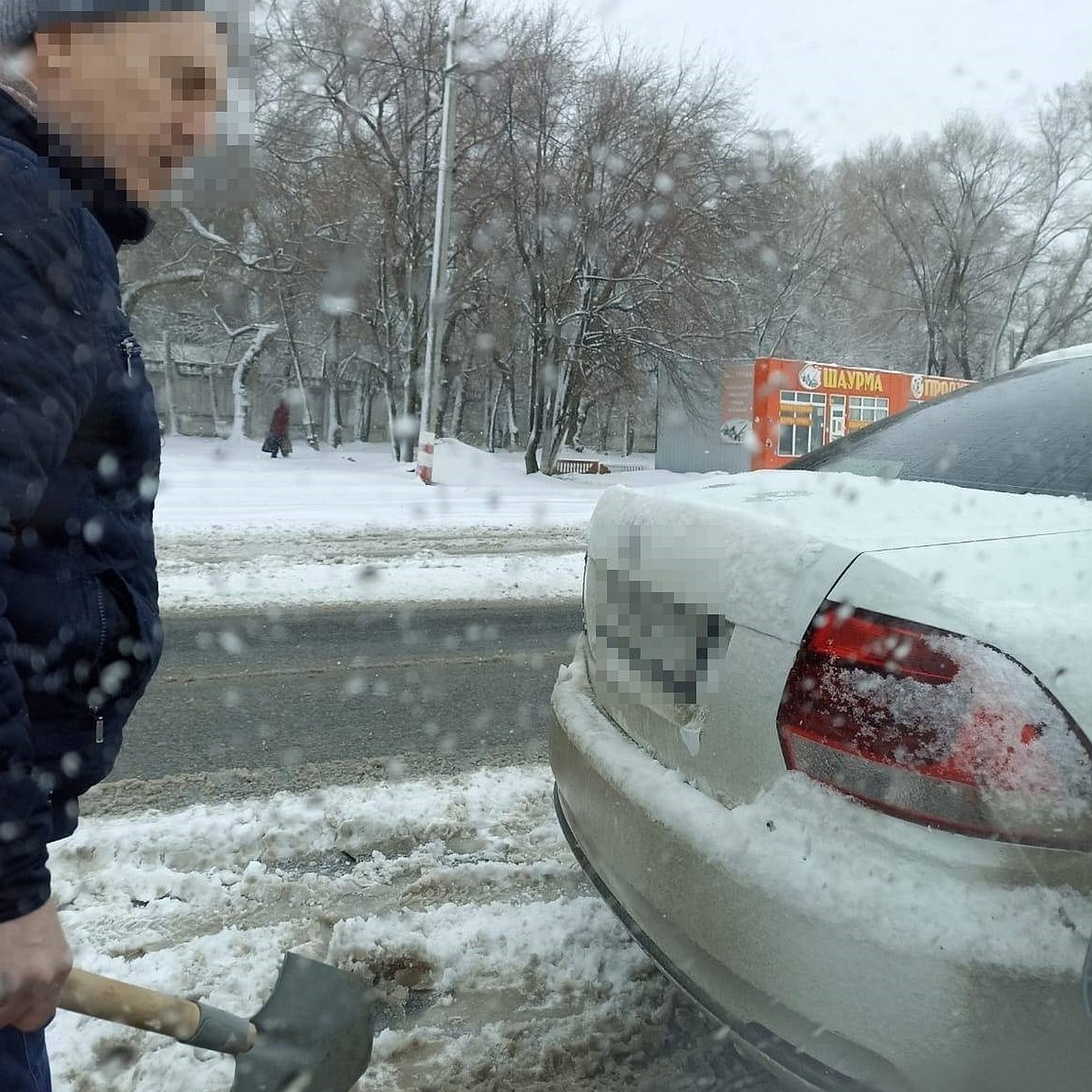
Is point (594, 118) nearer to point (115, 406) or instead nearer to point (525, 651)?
point (525, 651)

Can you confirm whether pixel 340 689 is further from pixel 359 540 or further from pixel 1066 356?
pixel 359 540

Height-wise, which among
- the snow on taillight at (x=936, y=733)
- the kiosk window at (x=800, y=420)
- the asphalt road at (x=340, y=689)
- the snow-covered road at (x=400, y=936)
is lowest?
the snow-covered road at (x=400, y=936)

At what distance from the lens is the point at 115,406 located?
1.13 metres

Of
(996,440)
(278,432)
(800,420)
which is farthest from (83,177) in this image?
(278,432)

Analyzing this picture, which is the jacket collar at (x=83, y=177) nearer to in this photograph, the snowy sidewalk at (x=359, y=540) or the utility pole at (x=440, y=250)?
the snowy sidewalk at (x=359, y=540)

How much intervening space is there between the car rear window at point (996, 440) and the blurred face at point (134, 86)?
174 cm

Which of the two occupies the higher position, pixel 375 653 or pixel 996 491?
pixel 996 491

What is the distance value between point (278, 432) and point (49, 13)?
2494cm

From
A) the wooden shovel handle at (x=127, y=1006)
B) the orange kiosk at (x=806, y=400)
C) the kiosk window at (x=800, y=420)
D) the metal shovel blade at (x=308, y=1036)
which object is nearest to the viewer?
the wooden shovel handle at (x=127, y=1006)

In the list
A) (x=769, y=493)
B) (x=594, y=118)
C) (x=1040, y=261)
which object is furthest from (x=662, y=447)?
(x=769, y=493)

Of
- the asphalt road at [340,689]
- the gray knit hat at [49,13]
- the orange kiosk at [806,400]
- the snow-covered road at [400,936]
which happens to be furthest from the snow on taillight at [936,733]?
the orange kiosk at [806,400]

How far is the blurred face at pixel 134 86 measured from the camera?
1.00 metres

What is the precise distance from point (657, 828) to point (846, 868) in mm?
449

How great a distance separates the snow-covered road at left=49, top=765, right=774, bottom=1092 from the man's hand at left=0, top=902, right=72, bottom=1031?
1.18 metres
